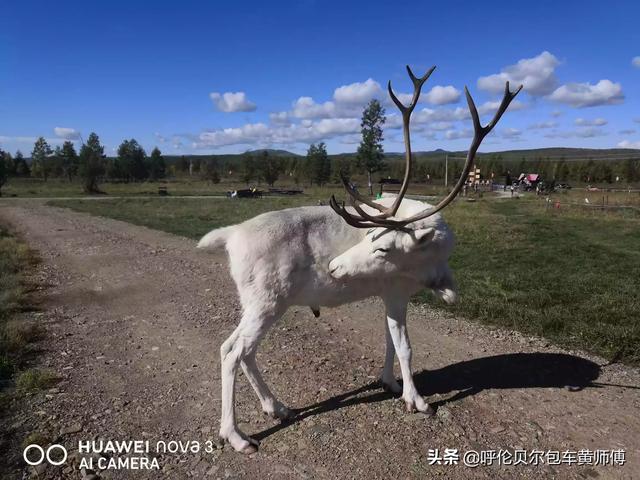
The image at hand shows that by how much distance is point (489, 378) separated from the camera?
18.7 ft

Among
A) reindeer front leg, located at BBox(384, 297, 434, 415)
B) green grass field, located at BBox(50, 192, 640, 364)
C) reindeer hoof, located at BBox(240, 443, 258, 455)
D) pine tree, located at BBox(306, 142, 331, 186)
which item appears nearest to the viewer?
reindeer hoof, located at BBox(240, 443, 258, 455)

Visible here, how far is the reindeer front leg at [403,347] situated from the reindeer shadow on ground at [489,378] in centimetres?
28

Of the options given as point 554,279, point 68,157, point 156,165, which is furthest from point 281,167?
point 554,279

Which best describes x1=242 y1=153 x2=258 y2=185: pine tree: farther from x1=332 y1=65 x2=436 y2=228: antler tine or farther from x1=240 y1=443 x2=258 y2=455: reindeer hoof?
x1=240 y1=443 x2=258 y2=455: reindeer hoof

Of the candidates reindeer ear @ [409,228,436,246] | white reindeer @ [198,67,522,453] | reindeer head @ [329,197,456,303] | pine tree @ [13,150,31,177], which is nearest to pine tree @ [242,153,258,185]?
pine tree @ [13,150,31,177]

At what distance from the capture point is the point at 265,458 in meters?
4.16

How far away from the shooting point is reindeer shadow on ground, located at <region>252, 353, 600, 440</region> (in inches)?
204

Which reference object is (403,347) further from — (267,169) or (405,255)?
(267,169)

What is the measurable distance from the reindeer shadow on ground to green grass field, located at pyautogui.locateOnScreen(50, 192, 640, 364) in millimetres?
843

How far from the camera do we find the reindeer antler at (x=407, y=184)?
4.17 m

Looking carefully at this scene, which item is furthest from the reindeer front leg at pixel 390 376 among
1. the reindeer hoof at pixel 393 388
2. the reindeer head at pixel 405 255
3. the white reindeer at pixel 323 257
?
the reindeer head at pixel 405 255

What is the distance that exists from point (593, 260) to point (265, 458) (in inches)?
476

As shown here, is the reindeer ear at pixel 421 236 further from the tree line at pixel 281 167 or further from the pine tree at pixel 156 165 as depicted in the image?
the pine tree at pixel 156 165

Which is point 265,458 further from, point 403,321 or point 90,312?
point 90,312
